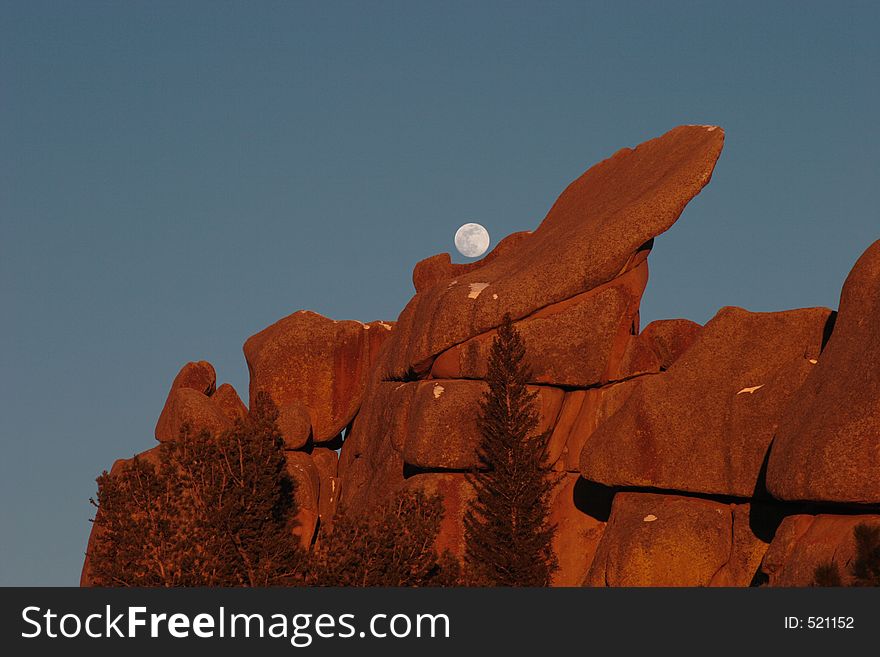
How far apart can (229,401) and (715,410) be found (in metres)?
29.0

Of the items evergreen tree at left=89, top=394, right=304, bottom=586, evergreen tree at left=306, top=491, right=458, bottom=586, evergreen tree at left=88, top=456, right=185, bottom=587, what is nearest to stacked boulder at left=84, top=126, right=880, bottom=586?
evergreen tree at left=89, top=394, right=304, bottom=586

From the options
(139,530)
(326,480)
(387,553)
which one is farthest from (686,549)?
(326,480)

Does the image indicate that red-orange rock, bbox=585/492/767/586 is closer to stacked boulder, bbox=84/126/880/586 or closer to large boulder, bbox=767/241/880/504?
stacked boulder, bbox=84/126/880/586

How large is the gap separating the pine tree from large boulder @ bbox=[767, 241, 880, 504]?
12.4 m

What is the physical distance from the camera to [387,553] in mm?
42094

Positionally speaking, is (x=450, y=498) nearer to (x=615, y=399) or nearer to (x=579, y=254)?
(x=615, y=399)

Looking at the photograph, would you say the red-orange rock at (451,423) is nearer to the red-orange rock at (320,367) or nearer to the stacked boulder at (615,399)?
the stacked boulder at (615,399)

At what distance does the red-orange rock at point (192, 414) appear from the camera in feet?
206

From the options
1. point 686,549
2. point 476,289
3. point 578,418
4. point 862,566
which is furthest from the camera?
point 476,289

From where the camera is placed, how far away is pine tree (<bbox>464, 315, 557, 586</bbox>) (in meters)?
52.3

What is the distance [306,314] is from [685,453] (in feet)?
83.9

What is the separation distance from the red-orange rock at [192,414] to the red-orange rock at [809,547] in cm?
2725

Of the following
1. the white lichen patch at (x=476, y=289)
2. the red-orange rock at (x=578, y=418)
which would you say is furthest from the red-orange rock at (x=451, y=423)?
Answer: the white lichen patch at (x=476, y=289)

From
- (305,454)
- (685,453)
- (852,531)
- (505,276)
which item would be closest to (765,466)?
(685,453)
